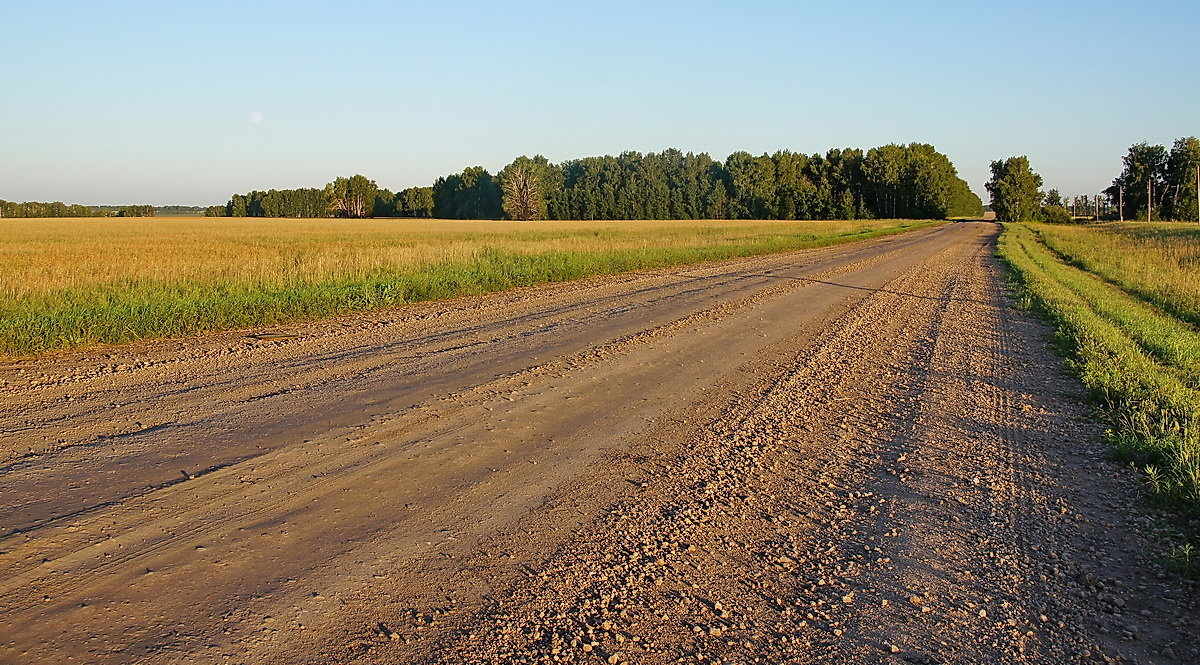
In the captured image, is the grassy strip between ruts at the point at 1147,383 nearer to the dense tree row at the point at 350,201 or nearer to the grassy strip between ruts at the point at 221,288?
the grassy strip between ruts at the point at 221,288

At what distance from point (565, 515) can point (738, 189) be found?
106m

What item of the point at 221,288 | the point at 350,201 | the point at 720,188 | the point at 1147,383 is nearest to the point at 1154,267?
the point at 1147,383

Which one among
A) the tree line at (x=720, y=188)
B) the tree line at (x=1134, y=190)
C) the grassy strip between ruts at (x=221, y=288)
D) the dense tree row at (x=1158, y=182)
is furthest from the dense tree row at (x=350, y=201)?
the grassy strip between ruts at (x=221, y=288)

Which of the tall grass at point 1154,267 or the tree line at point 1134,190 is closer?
the tall grass at point 1154,267

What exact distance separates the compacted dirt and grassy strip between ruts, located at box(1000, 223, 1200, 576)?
220 millimetres

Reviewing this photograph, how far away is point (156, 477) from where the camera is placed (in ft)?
16.1

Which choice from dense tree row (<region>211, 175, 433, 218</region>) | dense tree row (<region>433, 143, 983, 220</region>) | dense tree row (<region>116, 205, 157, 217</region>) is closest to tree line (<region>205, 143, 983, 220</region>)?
dense tree row (<region>433, 143, 983, 220</region>)

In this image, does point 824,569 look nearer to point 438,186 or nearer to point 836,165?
point 836,165

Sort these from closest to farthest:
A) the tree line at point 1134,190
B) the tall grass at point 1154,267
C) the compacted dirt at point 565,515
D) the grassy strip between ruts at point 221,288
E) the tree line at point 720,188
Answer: the compacted dirt at point 565,515
the grassy strip between ruts at point 221,288
the tall grass at point 1154,267
the tree line at point 1134,190
the tree line at point 720,188

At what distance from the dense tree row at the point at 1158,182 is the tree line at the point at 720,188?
2185cm

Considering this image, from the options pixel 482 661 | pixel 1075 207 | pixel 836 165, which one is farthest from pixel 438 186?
pixel 482 661

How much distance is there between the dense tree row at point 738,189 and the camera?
104 m

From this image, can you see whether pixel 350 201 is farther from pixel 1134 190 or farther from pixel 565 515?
pixel 565 515

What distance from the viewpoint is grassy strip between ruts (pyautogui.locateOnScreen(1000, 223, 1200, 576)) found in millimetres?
4727
